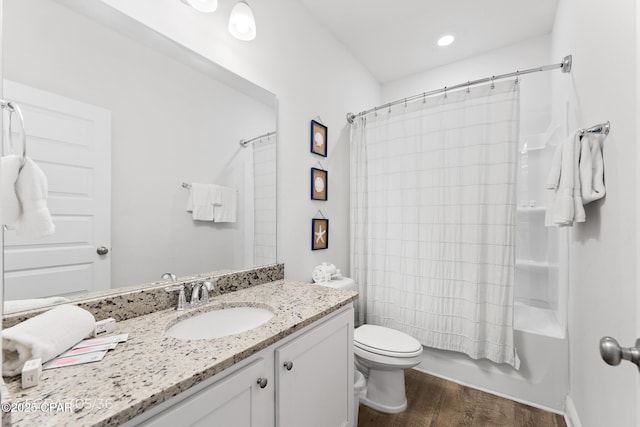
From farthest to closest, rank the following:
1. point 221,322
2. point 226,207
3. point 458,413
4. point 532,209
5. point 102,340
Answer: point 532,209
point 458,413
point 226,207
point 221,322
point 102,340

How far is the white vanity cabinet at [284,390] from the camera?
2.34 ft

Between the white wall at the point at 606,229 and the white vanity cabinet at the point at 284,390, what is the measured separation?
95 cm

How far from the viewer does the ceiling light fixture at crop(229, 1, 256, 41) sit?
4.39 ft

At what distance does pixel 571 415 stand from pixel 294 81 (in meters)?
2.58

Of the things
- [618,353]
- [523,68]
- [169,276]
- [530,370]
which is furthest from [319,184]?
[523,68]

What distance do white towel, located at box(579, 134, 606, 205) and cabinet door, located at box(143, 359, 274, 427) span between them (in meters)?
1.45

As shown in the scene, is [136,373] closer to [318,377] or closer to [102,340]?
[102,340]

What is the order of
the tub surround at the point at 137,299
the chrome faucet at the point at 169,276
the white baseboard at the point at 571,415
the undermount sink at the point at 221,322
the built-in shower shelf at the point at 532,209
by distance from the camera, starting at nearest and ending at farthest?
the tub surround at the point at 137,299 < the undermount sink at the point at 221,322 < the chrome faucet at the point at 169,276 < the white baseboard at the point at 571,415 < the built-in shower shelf at the point at 532,209

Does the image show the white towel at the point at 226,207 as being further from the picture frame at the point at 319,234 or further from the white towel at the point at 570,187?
the white towel at the point at 570,187

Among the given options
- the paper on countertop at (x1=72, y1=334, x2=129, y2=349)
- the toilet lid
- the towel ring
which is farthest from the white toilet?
the towel ring

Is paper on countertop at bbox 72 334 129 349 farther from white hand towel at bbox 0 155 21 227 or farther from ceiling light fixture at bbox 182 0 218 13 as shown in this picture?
ceiling light fixture at bbox 182 0 218 13

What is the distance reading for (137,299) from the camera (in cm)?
109

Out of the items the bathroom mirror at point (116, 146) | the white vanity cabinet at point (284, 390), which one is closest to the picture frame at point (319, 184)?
the bathroom mirror at point (116, 146)

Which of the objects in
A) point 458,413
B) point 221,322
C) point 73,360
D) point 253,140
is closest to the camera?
point 73,360
